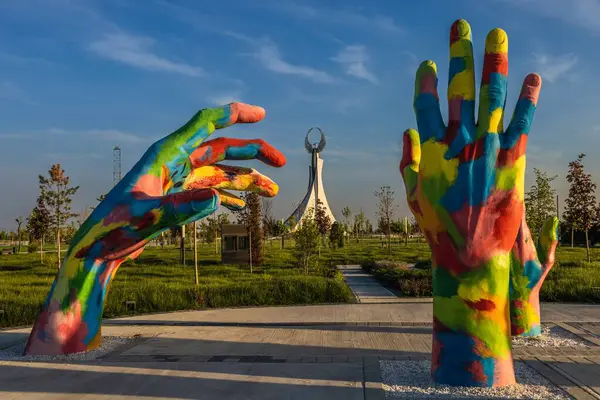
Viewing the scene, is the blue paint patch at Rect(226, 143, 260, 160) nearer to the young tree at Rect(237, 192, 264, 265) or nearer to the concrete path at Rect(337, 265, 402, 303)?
the concrete path at Rect(337, 265, 402, 303)

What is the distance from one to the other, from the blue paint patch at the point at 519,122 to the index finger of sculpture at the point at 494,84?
0.18m

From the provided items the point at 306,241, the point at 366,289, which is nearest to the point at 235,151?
the point at 366,289

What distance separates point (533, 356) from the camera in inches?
313

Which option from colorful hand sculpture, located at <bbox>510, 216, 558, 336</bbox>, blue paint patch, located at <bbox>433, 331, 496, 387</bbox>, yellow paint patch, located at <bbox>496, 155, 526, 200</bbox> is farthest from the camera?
colorful hand sculpture, located at <bbox>510, 216, 558, 336</bbox>

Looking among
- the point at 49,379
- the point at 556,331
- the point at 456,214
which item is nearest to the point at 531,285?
the point at 556,331

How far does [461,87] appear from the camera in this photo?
6.36m

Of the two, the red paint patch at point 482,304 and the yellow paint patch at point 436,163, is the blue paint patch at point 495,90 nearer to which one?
the yellow paint patch at point 436,163

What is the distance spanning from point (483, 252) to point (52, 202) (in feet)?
72.8

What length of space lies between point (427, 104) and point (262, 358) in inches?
180

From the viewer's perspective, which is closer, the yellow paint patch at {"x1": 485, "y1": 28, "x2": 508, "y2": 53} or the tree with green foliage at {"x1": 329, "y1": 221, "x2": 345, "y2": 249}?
the yellow paint patch at {"x1": 485, "y1": 28, "x2": 508, "y2": 53}

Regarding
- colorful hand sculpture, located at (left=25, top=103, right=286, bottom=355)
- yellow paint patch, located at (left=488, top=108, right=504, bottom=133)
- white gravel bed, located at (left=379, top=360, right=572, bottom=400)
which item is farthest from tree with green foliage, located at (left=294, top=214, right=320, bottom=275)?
yellow paint patch, located at (left=488, top=108, right=504, bottom=133)

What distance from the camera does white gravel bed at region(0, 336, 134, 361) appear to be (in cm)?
813

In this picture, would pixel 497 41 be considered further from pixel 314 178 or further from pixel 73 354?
pixel 314 178

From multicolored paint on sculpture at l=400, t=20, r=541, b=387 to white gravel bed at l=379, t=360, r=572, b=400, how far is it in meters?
0.12
